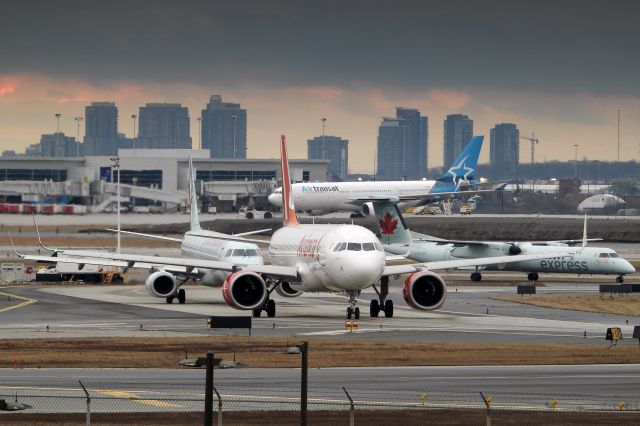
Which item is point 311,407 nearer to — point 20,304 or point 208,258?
point 20,304

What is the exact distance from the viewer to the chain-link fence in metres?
30.5

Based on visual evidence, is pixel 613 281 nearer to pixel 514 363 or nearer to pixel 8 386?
pixel 514 363

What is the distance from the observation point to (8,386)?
36000mm

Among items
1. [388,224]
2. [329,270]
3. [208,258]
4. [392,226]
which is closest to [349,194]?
[392,226]

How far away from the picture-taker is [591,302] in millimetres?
72938

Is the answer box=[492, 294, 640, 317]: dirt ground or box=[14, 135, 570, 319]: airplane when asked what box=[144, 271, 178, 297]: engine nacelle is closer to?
box=[14, 135, 570, 319]: airplane

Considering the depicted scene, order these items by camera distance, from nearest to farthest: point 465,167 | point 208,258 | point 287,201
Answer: point 287,201 → point 208,258 → point 465,167

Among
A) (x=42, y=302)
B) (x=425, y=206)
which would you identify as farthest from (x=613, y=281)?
(x=425, y=206)

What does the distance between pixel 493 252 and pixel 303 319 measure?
4255cm

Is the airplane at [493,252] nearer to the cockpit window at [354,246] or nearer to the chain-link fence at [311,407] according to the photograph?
the cockpit window at [354,246]

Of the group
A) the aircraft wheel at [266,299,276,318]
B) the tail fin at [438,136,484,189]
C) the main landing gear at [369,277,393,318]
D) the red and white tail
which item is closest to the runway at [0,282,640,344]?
the aircraft wheel at [266,299,276,318]

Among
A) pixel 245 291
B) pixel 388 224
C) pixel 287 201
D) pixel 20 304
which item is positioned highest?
pixel 287 201

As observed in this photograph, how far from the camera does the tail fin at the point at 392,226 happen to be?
91.1 metres

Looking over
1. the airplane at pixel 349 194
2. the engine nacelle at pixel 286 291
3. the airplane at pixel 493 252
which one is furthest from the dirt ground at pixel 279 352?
the airplane at pixel 349 194
